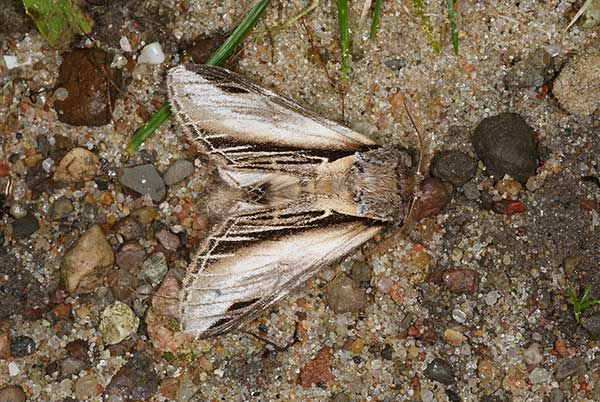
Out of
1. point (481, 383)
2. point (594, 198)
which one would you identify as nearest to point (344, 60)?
point (594, 198)

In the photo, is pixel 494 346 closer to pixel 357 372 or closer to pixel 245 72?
pixel 357 372

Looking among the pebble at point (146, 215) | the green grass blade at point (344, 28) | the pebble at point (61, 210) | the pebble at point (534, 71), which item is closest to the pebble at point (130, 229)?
the pebble at point (146, 215)

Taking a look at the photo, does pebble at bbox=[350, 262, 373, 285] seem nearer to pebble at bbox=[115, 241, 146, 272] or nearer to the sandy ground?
the sandy ground

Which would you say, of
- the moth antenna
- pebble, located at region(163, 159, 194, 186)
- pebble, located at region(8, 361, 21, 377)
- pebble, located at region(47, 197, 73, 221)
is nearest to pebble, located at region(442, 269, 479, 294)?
the moth antenna

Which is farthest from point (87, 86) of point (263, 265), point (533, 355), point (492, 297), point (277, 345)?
point (533, 355)

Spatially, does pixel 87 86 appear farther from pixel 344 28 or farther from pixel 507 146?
pixel 507 146
